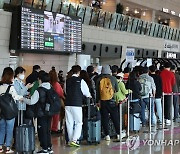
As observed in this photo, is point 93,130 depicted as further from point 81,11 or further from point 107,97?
point 81,11

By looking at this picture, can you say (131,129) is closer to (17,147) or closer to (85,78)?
(85,78)

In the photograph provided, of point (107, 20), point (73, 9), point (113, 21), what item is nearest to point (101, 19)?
point (107, 20)

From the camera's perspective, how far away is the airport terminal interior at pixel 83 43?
9.07m

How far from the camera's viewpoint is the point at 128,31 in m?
21.7

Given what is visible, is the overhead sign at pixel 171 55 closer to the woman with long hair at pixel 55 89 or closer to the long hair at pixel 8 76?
the woman with long hair at pixel 55 89

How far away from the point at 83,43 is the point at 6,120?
33.6 feet

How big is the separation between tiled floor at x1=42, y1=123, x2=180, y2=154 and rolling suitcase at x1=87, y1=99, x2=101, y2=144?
0.49ft

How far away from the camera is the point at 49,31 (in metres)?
14.5

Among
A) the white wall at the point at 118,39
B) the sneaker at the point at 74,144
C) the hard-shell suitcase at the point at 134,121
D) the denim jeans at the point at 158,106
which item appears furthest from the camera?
the white wall at the point at 118,39

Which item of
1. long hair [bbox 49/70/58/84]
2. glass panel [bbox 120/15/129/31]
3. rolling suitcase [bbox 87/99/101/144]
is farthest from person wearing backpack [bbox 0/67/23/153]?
glass panel [bbox 120/15/129/31]

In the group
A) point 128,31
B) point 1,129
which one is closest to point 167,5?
point 128,31

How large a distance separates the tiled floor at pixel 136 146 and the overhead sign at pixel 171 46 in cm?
1713

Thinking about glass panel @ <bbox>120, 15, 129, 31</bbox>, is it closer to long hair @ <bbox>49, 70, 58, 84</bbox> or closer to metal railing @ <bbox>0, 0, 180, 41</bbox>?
metal railing @ <bbox>0, 0, 180, 41</bbox>

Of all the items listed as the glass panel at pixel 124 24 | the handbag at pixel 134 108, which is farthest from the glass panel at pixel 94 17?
the handbag at pixel 134 108
